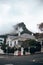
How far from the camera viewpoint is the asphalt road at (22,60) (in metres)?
1.71

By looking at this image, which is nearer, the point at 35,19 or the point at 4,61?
the point at 4,61

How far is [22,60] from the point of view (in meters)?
1.72

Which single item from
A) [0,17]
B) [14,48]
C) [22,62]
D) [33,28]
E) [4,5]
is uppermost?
[4,5]

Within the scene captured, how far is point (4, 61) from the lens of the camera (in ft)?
5.59

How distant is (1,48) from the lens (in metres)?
1.72

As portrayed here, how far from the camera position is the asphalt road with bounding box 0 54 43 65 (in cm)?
171

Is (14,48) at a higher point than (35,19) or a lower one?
lower

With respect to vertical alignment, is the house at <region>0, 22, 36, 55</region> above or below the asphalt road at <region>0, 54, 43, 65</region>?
above

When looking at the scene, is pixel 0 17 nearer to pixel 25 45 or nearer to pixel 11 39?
pixel 11 39

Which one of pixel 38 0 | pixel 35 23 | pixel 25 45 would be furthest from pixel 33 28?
pixel 38 0

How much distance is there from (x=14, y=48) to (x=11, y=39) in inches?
3.9

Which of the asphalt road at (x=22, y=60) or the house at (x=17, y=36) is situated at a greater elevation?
the house at (x=17, y=36)

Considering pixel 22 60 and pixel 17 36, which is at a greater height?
pixel 17 36

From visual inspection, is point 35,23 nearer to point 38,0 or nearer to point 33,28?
point 33,28
